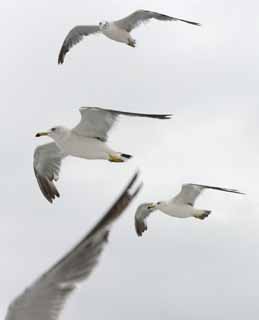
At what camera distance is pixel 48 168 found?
663 inches

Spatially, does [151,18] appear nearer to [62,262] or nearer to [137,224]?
[137,224]

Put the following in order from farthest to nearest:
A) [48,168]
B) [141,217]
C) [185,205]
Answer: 1. [141,217]
2. [185,205]
3. [48,168]

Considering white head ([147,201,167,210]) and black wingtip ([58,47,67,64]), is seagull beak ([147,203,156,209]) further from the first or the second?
black wingtip ([58,47,67,64])

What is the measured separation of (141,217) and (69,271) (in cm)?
2044

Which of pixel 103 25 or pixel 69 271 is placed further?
pixel 103 25

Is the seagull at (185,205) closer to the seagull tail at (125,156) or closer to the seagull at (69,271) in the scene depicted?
the seagull tail at (125,156)

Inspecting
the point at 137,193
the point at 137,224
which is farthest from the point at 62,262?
the point at 137,224

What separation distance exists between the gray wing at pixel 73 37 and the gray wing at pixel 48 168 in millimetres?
4536

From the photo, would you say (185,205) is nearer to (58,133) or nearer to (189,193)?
(189,193)

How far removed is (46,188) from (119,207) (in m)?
14.7

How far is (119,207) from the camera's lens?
2148mm

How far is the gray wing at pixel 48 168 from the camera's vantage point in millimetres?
16578

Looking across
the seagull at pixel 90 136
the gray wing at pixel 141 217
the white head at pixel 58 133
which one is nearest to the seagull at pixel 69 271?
the seagull at pixel 90 136

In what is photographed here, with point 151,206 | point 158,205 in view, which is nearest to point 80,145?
point 158,205
